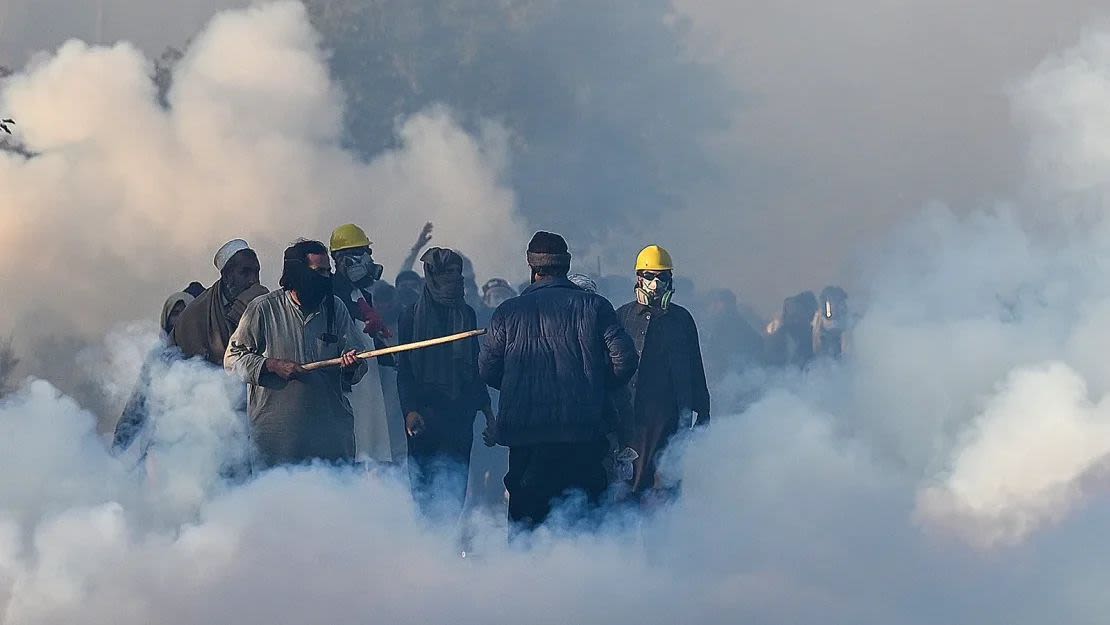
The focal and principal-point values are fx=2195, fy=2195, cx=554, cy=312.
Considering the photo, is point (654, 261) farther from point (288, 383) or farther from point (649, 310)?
point (288, 383)

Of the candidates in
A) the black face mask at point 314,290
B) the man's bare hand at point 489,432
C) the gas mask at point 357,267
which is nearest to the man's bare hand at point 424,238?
the gas mask at point 357,267

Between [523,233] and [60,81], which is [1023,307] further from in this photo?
[60,81]

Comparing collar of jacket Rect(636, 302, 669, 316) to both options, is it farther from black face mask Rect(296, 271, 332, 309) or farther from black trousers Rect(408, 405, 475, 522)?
black face mask Rect(296, 271, 332, 309)

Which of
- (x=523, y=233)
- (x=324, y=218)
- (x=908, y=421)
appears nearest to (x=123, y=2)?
(x=324, y=218)

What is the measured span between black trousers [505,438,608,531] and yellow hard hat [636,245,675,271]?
1.89m

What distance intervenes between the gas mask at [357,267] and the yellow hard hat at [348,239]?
4 centimetres

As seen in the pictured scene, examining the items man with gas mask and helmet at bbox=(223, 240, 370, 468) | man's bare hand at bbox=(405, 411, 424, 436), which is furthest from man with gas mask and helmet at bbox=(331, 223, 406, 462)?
man with gas mask and helmet at bbox=(223, 240, 370, 468)

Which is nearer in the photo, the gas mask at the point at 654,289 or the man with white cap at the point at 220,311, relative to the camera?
the man with white cap at the point at 220,311

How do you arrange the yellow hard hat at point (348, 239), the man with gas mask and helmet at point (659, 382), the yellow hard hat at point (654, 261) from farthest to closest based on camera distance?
the yellow hard hat at point (348, 239) < the yellow hard hat at point (654, 261) < the man with gas mask and helmet at point (659, 382)

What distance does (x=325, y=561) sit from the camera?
8117 millimetres

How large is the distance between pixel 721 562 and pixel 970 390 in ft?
18.2

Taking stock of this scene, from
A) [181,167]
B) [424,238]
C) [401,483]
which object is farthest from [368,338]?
[181,167]

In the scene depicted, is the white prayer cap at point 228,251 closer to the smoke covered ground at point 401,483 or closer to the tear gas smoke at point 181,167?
the smoke covered ground at point 401,483

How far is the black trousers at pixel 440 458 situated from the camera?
35.1 ft
